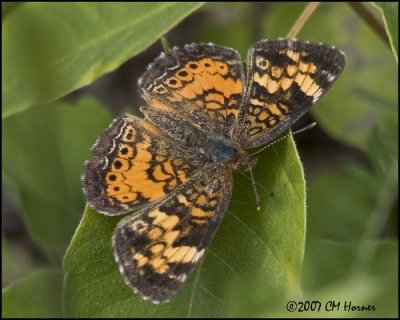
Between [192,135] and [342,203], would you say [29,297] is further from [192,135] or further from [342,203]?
[342,203]

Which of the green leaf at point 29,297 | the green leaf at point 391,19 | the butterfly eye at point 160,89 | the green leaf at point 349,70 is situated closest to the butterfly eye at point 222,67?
the butterfly eye at point 160,89

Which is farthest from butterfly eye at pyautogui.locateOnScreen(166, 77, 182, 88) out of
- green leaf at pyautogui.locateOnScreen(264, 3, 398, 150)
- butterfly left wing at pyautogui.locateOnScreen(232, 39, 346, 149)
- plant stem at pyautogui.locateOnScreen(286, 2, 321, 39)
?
green leaf at pyautogui.locateOnScreen(264, 3, 398, 150)

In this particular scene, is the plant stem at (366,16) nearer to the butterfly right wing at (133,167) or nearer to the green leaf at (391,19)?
the green leaf at (391,19)

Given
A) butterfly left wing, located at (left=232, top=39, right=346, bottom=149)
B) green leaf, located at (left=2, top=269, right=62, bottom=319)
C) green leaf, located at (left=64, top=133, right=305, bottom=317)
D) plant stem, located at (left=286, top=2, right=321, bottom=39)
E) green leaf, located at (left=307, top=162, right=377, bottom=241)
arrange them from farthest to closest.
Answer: green leaf, located at (left=307, top=162, right=377, bottom=241) → green leaf, located at (left=2, top=269, right=62, bottom=319) → plant stem, located at (left=286, top=2, right=321, bottom=39) → butterfly left wing, located at (left=232, top=39, right=346, bottom=149) → green leaf, located at (left=64, top=133, right=305, bottom=317)

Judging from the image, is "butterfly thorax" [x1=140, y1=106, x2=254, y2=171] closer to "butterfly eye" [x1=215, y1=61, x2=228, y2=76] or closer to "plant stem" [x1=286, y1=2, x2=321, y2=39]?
"butterfly eye" [x1=215, y1=61, x2=228, y2=76]

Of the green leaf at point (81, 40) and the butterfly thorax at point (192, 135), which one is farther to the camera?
the green leaf at point (81, 40)
